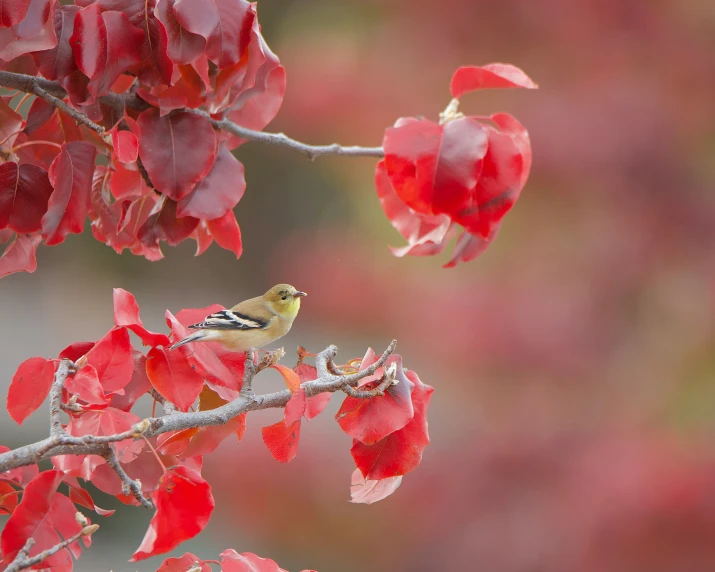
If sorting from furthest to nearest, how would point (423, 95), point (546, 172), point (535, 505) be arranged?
point (423, 95) < point (546, 172) < point (535, 505)

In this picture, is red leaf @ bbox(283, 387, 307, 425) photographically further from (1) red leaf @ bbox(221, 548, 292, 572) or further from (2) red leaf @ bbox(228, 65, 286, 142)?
(2) red leaf @ bbox(228, 65, 286, 142)

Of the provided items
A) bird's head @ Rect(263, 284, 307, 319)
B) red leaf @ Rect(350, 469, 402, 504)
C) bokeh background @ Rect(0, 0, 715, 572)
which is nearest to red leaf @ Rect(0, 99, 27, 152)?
red leaf @ Rect(350, 469, 402, 504)

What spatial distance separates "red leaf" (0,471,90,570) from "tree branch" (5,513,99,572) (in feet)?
0.05

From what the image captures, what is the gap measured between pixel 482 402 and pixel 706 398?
0.87 m

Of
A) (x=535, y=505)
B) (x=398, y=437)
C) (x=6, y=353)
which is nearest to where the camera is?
(x=398, y=437)

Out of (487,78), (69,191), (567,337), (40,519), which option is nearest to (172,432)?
(40,519)

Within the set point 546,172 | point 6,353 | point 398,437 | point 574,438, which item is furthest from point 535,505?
point 6,353

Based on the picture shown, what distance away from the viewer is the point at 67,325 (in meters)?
8.00

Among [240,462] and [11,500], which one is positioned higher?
[11,500]

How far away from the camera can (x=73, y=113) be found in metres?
0.85

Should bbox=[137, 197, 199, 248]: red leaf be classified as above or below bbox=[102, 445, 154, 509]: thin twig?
above

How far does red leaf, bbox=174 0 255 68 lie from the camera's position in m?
0.77

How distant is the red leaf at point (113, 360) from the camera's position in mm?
811

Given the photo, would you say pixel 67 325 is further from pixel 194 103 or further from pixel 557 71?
pixel 194 103
